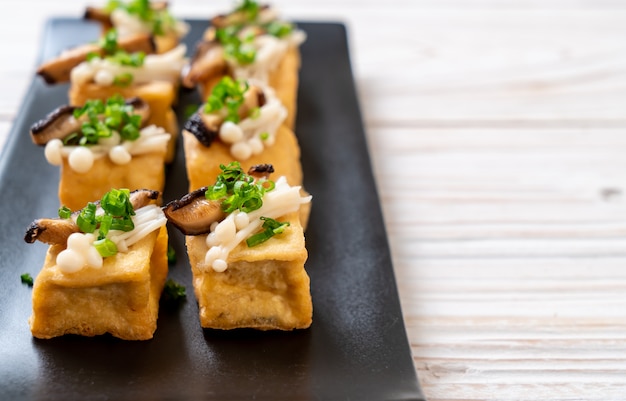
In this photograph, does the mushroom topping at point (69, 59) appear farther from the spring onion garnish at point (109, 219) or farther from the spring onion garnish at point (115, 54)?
the spring onion garnish at point (109, 219)

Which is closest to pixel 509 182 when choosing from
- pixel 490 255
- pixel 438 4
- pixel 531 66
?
pixel 490 255

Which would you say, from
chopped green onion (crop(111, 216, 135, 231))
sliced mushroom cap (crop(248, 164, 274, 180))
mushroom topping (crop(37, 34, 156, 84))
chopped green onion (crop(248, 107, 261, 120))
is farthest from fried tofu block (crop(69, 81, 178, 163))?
chopped green onion (crop(111, 216, 135, 231))

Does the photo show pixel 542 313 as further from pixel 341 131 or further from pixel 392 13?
pixel 392 13

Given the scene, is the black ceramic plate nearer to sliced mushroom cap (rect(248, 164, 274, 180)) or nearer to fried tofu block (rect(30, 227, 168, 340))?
fried tofu block (rect(30, 227, 168, 340))

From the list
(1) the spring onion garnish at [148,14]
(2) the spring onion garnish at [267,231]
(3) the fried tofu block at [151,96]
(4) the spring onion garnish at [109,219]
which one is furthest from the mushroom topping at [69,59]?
(2) the spring onion garnish at [267,231]

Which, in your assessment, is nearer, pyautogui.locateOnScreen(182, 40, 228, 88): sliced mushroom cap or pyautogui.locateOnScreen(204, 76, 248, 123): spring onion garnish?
pyautogui.locateOnScreen(204, 76, 248, 123): spring onion garnish

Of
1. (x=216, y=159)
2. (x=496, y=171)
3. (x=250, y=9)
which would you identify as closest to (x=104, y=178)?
(x=216, y=159)
